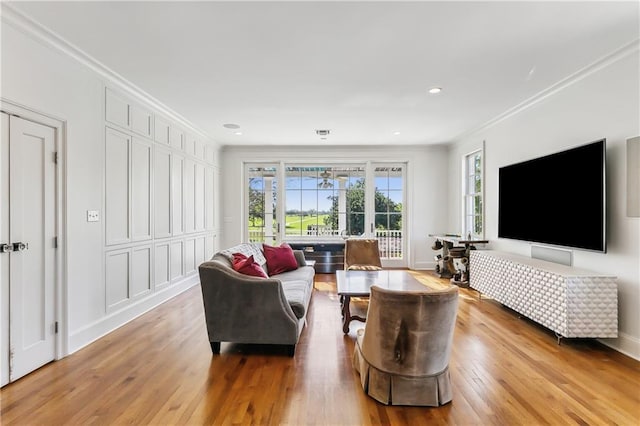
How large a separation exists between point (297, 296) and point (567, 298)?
234 cm

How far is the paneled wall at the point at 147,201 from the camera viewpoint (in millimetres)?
3464

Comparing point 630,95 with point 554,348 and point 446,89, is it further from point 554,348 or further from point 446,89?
point 554,348

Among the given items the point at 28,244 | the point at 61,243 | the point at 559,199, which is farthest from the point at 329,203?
the point at 28,244

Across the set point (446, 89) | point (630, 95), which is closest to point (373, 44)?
point (446, 89)

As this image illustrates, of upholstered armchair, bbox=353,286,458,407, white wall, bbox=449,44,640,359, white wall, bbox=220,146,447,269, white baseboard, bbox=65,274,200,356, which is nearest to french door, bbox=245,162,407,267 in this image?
white wall, bbox=220,146,447,269

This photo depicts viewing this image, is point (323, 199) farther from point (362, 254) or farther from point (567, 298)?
point (567, 298)

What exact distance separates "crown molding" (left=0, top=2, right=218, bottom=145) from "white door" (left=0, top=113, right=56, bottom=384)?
0.66 m

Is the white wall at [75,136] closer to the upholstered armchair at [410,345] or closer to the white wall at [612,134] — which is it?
the upholstered armchair at [410,345]

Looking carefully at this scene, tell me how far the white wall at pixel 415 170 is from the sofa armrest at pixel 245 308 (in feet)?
14.7

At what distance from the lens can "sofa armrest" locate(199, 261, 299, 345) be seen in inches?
107

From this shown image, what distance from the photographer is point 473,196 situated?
5977mm

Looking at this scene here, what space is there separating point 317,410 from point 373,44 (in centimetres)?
268

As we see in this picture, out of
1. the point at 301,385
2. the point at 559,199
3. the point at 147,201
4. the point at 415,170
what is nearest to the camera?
the point at 301,385

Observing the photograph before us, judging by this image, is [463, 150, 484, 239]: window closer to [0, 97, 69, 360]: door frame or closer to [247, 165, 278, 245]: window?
[247, 165, 278, 245]: window
